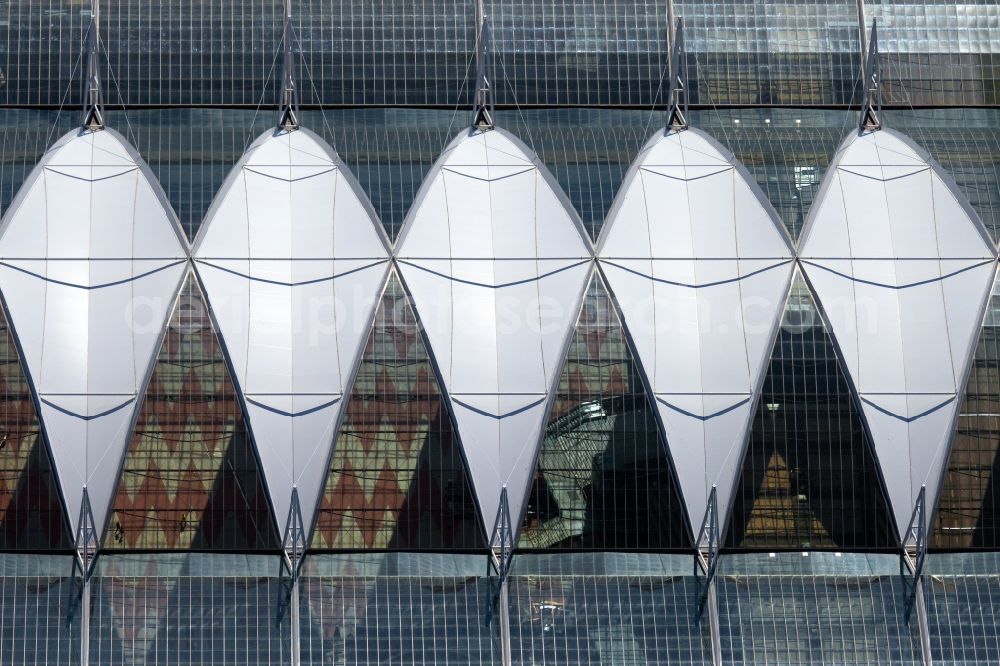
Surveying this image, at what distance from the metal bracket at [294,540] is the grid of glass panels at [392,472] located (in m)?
0.48

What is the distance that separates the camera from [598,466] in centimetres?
3603

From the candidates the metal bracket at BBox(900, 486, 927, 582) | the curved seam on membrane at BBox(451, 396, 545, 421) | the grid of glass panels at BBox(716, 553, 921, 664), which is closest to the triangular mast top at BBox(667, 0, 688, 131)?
the curved seam on membrane at BBox(451, 396, 545, 421)

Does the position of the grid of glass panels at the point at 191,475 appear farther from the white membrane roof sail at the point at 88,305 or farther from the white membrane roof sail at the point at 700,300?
the white membrane roof sail at the point at 700,300

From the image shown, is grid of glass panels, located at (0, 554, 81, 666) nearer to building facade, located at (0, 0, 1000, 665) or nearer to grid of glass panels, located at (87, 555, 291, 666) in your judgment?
building facade, located at (0, 0, 1000, 665)

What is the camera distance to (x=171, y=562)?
117 feet

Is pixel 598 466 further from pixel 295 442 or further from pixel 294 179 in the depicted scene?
pixel 294 179

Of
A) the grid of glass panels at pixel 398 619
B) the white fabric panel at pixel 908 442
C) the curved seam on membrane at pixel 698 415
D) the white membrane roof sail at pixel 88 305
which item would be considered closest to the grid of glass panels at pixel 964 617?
the white fabric panel at pixel 908 442

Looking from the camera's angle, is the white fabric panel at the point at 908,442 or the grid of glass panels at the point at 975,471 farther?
the grid of glass panels at the point at 975,471

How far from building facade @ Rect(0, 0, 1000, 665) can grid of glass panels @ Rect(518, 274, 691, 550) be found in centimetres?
8

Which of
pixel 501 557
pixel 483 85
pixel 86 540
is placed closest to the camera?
pixel 86 540

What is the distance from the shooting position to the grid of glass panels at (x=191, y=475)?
117 feet

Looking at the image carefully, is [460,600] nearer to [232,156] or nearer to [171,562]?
[171,562]

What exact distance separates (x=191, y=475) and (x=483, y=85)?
44.6 feet

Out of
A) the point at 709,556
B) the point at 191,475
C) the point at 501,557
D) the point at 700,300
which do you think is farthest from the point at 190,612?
the point at 700,300
